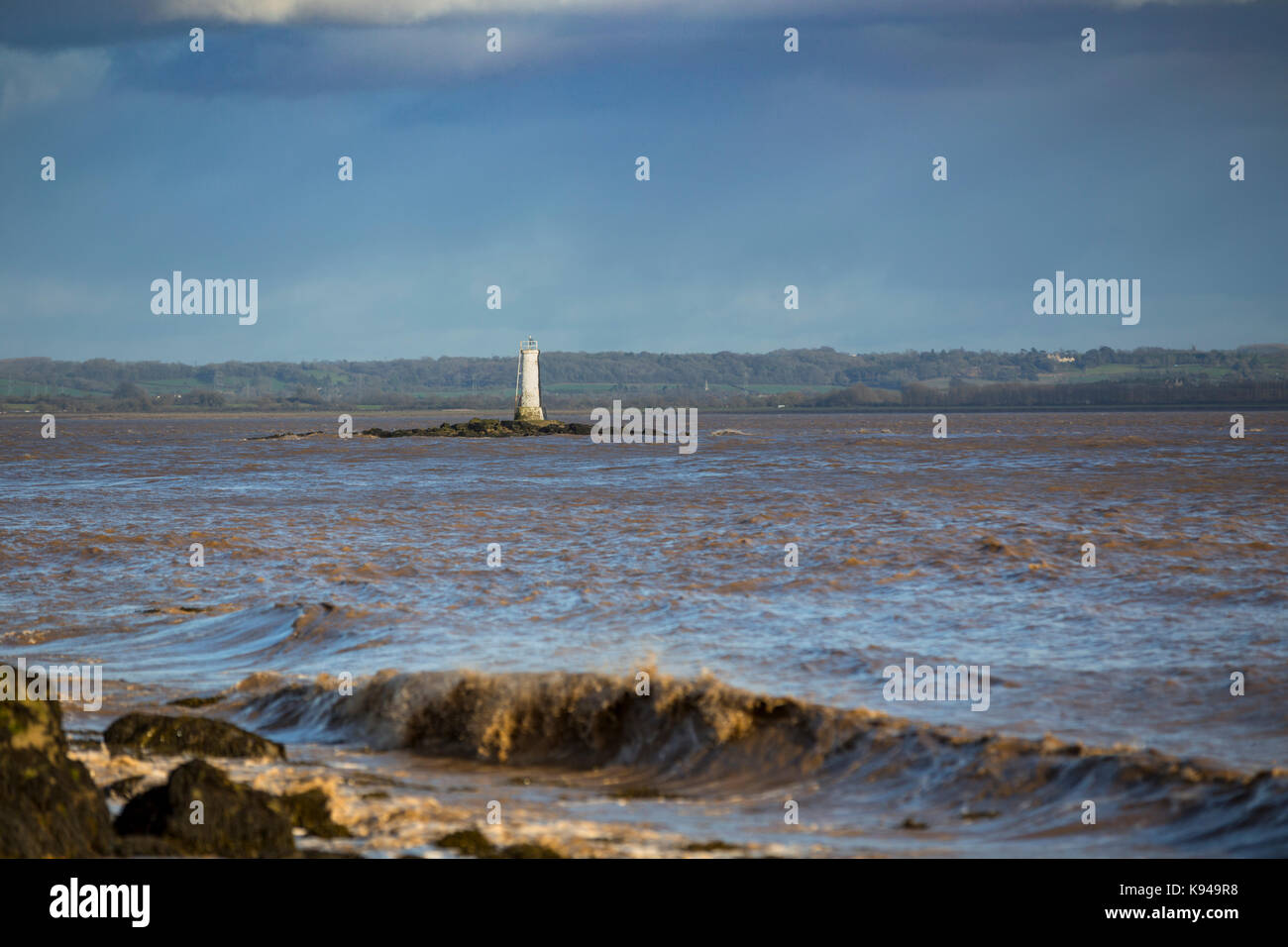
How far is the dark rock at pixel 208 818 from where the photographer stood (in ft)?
22.4

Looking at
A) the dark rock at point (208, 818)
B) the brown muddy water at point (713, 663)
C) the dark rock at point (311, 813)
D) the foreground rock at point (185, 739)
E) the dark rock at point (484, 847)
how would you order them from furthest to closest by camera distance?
the foreground rock at point (185, 739), the brown muddy water at point (713, 663), the dark rock at point (311, 813), the dark rock at point (484, 847), the dark rock at point (208, 818)

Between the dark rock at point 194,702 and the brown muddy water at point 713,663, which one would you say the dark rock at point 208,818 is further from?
the dark rock at point 194,702

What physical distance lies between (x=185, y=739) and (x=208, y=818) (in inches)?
110

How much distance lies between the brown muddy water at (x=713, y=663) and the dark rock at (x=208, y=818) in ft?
1.83

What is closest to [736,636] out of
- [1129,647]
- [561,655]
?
[561,655]

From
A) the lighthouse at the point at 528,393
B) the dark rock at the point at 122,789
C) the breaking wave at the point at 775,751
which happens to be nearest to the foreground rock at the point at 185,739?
the dark rock at the point at 122,789

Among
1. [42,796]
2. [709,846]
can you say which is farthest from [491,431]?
[42,796]

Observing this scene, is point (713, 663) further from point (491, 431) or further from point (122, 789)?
point (491, 431)

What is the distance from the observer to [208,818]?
6.91 meters
